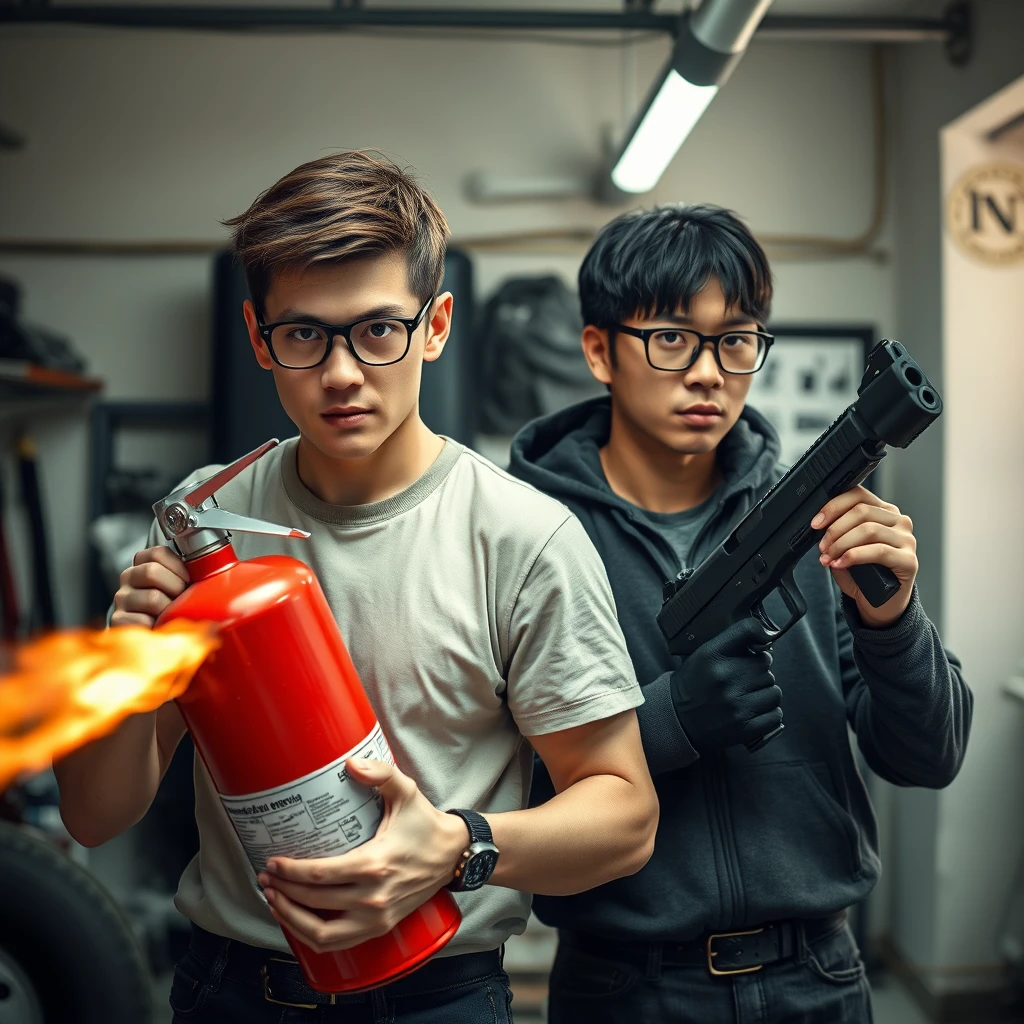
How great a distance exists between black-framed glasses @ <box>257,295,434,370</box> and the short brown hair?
6 cm

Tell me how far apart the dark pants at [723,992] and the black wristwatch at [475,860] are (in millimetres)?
429

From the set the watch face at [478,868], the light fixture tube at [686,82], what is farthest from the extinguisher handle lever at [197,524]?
the light fixture tube at [686,82]

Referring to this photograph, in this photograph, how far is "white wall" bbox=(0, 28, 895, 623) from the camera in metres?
3.63

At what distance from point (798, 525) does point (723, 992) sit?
60cm

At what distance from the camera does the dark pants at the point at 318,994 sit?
42.5 inches

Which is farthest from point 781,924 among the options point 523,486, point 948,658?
point 523,486

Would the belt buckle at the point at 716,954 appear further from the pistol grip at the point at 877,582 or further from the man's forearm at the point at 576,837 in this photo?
the pistol grip at the point at 877,582

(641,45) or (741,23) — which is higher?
(641,45)

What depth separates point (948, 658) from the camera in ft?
4.47

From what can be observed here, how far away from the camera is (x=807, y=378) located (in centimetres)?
373

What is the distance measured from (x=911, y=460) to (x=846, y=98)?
1.36m

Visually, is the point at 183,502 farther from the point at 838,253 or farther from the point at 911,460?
the point at 838,253

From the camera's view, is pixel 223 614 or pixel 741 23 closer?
pixel 223 614

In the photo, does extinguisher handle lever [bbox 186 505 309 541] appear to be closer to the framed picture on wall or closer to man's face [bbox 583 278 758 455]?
man's face [bbox 583 278 758 455]
